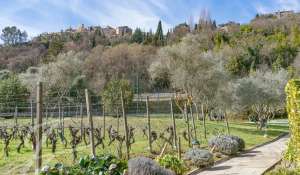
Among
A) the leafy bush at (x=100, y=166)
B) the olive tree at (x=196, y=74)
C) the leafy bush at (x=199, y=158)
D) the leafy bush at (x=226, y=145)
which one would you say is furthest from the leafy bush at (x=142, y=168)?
the olive tree at (x=196, y=74)

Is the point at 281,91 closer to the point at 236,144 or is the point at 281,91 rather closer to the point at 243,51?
the point at 236,144

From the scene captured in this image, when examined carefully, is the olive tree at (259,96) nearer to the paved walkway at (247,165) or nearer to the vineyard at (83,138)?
the vineyard at (83,138)

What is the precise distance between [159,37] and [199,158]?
258 feet

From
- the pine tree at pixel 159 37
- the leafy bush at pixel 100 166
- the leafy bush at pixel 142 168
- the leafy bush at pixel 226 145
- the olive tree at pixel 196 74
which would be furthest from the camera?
the pine tree at pixel 159 37

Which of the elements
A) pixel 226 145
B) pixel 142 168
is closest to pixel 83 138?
pixel 226 145

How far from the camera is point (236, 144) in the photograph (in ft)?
Answer: 55.7

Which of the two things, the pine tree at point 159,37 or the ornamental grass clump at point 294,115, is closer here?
the ornamental grass clump at point 294,115

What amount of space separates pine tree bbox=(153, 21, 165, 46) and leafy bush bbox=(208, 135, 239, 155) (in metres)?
70.2

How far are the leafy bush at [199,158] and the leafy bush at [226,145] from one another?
283 centimetres

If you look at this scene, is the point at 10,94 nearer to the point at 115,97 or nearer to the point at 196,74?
the point at 115,97

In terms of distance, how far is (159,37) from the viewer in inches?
3578

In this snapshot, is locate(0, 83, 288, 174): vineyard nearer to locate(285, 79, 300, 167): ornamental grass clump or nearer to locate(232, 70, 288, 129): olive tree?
locate(232, 70, 288, 129): olive tree

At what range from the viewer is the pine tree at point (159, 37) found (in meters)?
87.1

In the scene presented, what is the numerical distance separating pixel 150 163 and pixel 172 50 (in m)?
25.9
